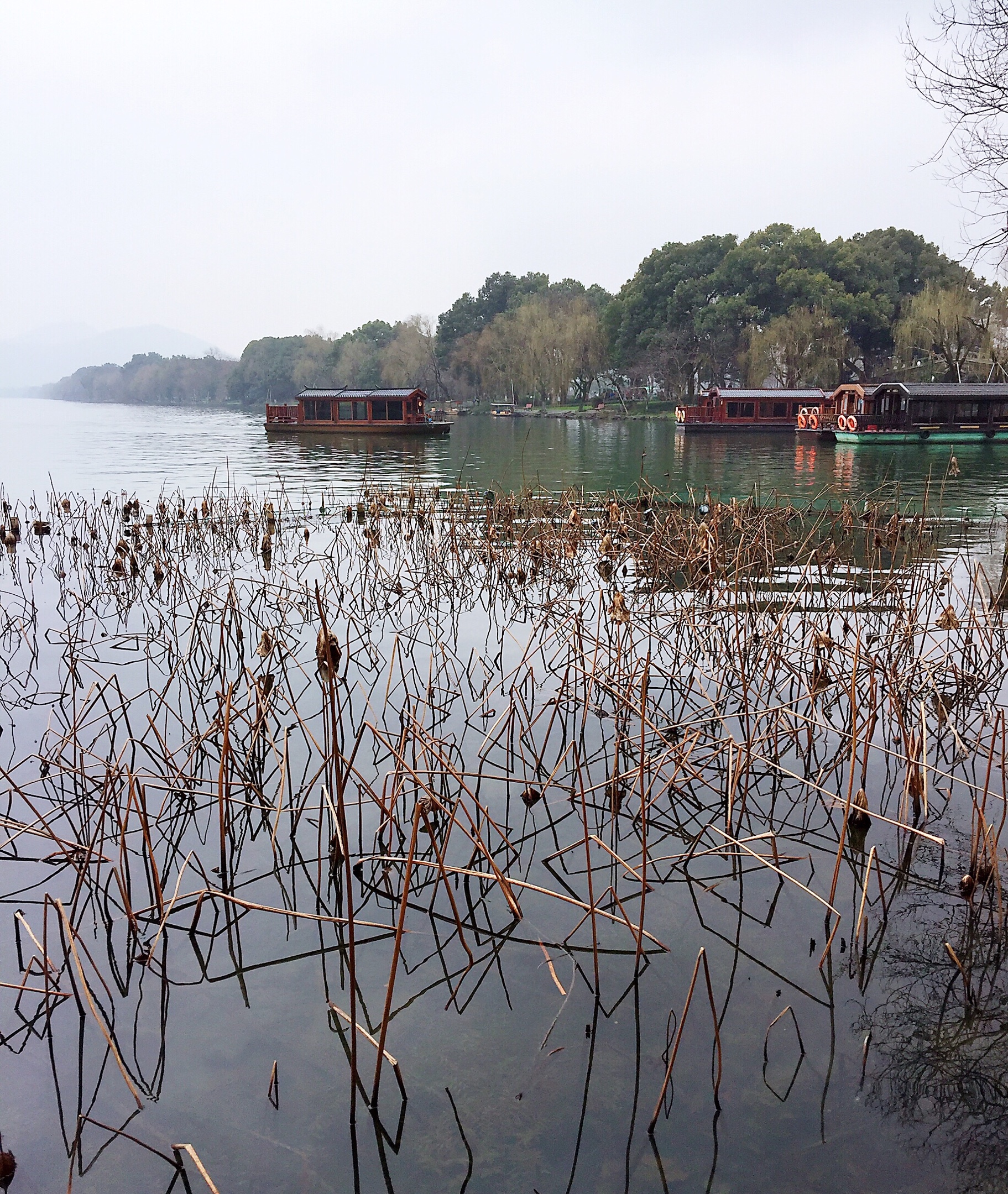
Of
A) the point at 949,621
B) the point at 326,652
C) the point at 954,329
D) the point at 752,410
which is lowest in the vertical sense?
the point at 949,621

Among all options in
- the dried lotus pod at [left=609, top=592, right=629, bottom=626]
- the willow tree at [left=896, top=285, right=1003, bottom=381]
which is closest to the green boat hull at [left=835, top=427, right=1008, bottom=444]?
the willow tree at [left=896, top=285, right=1003, bottom=381]

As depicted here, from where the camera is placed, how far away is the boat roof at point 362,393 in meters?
42.9

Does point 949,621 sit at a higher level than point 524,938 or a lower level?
higher

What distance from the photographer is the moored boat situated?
34.0 m

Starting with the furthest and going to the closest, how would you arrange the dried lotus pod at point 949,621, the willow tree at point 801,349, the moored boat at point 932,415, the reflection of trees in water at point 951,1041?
the willow tree at point 801,349 < the moored boat at point 932,415 < the dried lotus pod at point 949,621 < the reflection of trees in water at point 951,1041

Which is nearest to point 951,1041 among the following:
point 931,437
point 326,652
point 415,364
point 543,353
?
point 326,652

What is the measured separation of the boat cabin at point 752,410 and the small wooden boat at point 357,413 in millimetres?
12787

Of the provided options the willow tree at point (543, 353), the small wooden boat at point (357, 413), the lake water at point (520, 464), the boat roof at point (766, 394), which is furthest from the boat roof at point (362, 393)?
the willow tree at point (543, 353)

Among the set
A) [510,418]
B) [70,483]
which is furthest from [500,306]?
[70,483]

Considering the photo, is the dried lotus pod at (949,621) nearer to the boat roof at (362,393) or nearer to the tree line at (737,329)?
the tree line at (737,329)

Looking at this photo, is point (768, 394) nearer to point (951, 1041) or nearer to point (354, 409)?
point (354, 409)

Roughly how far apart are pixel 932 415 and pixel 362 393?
25267mm

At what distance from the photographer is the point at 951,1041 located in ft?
9.37

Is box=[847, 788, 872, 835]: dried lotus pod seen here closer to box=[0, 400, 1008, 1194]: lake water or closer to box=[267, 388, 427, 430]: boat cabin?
box=[0, 400, 1008, 1194]: lake water
